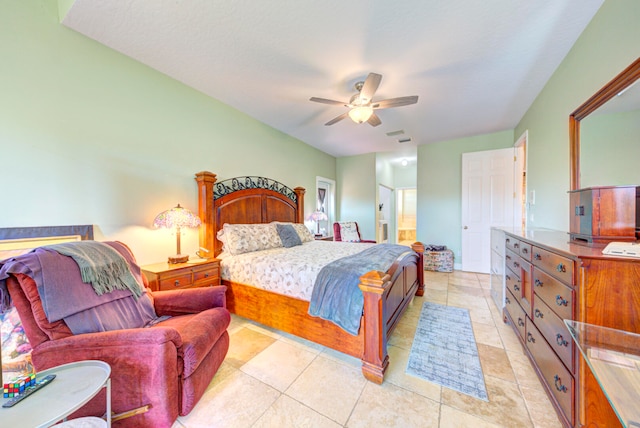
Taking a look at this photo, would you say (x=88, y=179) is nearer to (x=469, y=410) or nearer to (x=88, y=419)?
(x=88, y=419)

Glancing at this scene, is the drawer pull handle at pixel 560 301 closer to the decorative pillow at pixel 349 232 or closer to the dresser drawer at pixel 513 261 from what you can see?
the dresser drawer at pixel 513 261

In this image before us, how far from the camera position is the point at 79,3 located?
170cm

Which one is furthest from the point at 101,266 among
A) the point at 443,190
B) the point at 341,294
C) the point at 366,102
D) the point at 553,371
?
the point at 443,190

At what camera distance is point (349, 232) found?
16.7ft

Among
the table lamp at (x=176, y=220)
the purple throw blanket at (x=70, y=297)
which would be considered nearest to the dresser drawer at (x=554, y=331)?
the purple throw blanket at (x=70, y=297)

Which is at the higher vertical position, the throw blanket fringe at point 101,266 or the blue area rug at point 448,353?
the throw blanket fringe at point 101,266

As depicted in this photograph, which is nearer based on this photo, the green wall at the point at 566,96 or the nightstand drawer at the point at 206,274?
the green wall at the point at 566,96

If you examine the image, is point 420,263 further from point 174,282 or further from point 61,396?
point 61,396

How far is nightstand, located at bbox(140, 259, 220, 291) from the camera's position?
2.12m

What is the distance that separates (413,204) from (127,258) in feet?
29.7

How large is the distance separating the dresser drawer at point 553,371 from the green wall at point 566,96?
1.17m

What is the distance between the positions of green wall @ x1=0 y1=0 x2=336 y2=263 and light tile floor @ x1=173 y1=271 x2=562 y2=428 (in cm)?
164

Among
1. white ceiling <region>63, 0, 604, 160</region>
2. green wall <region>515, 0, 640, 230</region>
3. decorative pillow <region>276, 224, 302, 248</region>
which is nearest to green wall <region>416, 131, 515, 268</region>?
green wall <region>515, 0, 640, 230</region>

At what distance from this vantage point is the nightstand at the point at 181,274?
2115 mm
